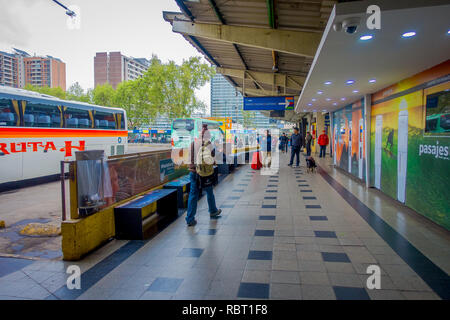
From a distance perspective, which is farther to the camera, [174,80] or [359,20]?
[174,80]

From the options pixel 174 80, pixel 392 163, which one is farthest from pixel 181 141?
pixel 392 163

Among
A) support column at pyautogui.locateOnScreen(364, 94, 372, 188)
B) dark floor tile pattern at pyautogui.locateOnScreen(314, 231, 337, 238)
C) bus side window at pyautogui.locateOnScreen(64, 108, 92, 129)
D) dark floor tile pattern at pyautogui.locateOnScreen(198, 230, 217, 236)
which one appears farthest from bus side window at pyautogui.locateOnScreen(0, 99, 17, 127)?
support column at pyautogui.locateOnScreen(364, 94, 372, 188)

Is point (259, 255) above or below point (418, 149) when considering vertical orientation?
below

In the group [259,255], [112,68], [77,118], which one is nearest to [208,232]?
[259,255]

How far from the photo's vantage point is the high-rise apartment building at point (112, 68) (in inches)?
4887

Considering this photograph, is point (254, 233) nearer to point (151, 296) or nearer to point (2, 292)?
point (151, 296)

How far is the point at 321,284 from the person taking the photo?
130 inches

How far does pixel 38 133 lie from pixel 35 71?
139m

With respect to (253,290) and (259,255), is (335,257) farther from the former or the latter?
(253,290)

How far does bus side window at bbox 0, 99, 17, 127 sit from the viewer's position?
965cm

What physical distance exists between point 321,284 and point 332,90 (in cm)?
684

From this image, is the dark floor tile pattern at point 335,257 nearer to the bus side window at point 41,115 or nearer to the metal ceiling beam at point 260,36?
the metal ceiling beam at point 260,36

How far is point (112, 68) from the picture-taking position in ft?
412

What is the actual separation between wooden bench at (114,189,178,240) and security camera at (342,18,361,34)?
12.8ft
